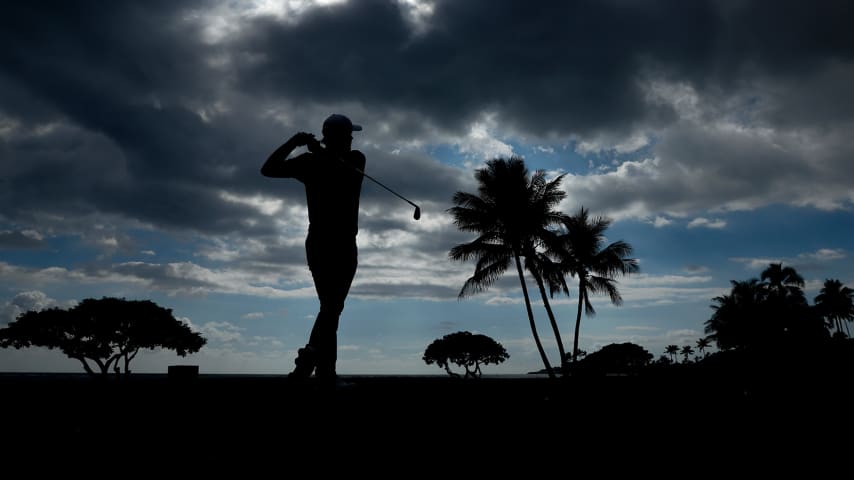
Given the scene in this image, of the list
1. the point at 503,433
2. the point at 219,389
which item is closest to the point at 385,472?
the point at 503,433

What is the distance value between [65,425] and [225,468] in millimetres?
1113

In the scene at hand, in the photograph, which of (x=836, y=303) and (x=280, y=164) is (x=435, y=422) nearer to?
(x=280, y=164)

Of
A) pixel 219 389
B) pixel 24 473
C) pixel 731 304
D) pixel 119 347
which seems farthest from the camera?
pixel 731 304

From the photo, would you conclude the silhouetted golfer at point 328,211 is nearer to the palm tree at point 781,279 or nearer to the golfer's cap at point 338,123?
the golfer's cap at point 338,123

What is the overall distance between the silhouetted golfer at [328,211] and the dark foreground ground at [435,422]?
0.54 m

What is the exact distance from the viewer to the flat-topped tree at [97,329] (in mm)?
38625

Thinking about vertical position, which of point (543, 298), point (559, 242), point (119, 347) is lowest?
point (119, 347)

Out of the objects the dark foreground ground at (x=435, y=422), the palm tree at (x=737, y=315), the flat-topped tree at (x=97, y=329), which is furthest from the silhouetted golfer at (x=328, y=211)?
the palm tree at (x=737, y=315)

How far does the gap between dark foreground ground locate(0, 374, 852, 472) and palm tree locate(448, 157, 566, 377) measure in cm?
2445

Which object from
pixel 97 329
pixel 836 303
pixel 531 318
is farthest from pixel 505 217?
pixel 836 303

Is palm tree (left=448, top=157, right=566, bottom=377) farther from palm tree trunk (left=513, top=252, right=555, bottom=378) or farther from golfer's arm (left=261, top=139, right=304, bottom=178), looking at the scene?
golfer's arm (left=261, top=139, right=304, bottom=178)

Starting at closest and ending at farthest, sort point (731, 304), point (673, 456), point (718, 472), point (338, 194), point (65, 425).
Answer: point (718, 472)
point (673, 456)
point (65, 425)
point (338, 194)
point (731, 304)

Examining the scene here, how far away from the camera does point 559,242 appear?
27875 mm

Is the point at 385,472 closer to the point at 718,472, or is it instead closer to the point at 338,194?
the point at 718,472
